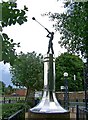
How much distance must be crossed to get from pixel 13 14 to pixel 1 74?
230 mm

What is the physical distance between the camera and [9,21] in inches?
35.9

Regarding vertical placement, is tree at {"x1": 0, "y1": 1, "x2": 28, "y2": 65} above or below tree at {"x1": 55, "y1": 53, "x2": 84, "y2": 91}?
below

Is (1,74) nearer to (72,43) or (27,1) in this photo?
(27,1)

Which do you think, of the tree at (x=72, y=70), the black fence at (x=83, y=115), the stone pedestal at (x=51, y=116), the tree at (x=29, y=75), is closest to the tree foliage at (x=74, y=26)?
the black fence at (x=83, y=115)

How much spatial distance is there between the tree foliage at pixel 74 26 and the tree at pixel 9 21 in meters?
1.88

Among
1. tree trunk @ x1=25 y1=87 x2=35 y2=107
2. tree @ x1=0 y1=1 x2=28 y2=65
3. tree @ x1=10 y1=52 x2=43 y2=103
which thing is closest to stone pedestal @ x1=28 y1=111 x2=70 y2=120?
tree @ x1=0 y1=1 x2=28 y2=65

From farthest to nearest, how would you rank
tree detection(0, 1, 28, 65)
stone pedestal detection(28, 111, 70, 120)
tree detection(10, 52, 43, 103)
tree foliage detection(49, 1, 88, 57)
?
1. tree detection(10, 52, 43, 103)
2. tree foliage detection(49, 1, 88, 57)
3. stone pedestal detection(28, 111, 70, 120)
4. tree detection(0, 1, 28, 65)

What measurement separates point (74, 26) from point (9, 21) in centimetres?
257

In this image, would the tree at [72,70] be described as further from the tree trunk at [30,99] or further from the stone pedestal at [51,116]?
the stone pedestal at [51,116]

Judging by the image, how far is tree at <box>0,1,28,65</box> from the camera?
0.90m

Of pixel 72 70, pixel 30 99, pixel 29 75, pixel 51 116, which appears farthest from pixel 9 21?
pixel 72 70

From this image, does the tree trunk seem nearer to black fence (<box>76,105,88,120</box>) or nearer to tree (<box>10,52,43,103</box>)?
black fence (<box>76,105,88,120</box>)

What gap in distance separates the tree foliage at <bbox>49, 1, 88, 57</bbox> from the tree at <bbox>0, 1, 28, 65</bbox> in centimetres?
188

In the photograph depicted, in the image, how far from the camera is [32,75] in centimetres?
1669
